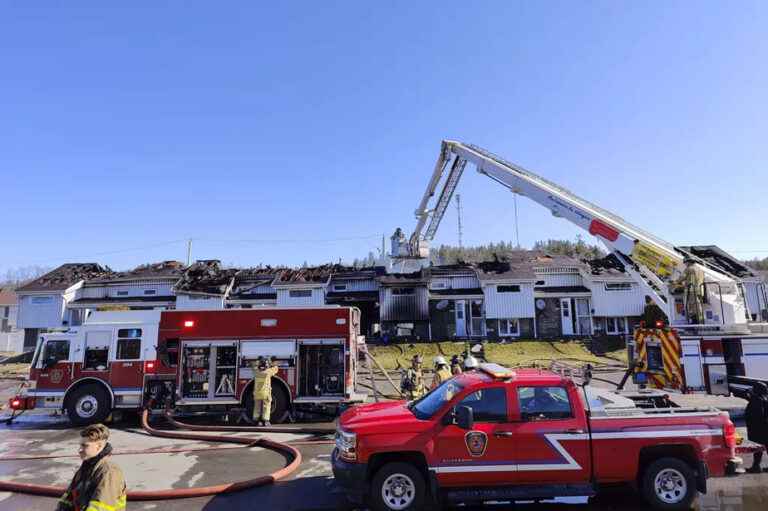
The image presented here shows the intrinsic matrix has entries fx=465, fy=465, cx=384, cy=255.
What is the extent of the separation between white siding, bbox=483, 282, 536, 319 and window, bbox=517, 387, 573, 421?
30.1m

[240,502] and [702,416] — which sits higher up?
[702,416]

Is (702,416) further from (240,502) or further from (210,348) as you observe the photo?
(210,348)

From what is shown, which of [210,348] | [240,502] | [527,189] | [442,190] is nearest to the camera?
[240,502]

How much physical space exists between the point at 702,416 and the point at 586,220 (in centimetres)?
1184

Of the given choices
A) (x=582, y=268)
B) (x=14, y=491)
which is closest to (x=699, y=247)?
(x=582, y=268)

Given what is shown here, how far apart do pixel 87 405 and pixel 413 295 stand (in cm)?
2562

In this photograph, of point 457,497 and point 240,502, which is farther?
point 240,502

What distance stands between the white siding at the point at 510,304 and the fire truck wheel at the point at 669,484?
1176 inches

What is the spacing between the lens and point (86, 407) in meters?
12.8

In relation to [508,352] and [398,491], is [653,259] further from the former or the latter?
[508,352]

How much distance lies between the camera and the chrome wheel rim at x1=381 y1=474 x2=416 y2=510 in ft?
20.0

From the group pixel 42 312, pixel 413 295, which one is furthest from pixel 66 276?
pixel 413 295

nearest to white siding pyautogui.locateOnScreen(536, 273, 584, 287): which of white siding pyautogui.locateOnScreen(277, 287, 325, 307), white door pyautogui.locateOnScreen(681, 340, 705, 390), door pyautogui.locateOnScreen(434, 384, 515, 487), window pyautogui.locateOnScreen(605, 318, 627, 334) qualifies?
window pyautogui.locateOnScreen(605, 318, 627, 334)

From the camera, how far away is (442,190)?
27.8 m
